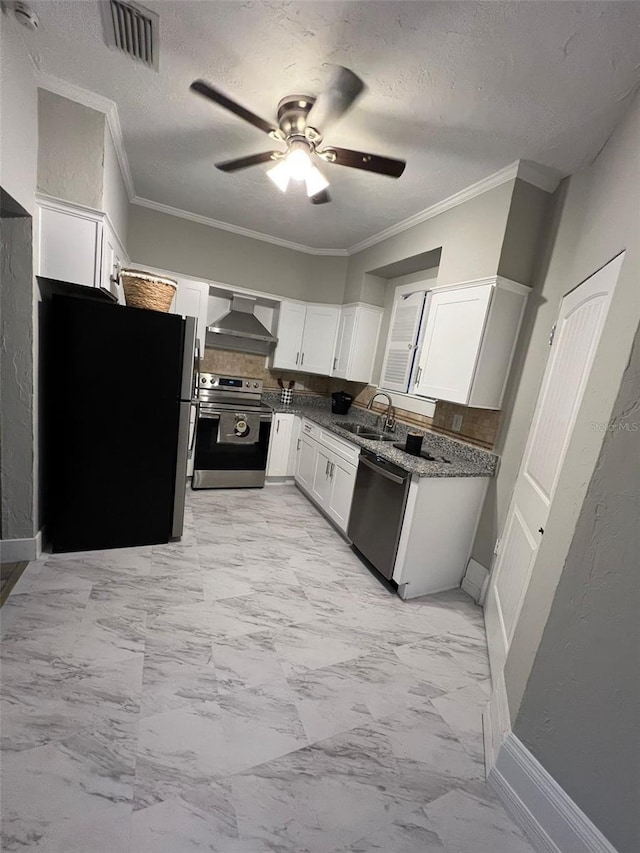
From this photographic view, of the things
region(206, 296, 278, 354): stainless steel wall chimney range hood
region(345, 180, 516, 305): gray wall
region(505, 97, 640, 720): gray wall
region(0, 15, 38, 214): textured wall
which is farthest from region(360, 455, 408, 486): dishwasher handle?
region(0, 15, 38, 214): textured wall

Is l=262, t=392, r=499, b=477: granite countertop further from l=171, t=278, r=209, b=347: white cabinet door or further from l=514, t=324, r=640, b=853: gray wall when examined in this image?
l=171, t=278, r=209, b=347: white cabinet door

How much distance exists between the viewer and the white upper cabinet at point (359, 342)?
12.9ft

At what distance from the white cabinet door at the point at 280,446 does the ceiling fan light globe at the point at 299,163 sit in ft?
8.01

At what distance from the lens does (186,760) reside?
1277 mm

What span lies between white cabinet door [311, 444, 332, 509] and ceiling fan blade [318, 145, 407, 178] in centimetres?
221

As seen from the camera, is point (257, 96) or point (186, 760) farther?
point (257, 96)

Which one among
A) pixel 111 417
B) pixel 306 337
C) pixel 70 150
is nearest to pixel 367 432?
pixel 306 337

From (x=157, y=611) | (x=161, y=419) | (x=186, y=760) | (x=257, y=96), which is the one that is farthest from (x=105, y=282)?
(x=186, y=760)

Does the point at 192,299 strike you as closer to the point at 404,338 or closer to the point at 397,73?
the point at 404,338

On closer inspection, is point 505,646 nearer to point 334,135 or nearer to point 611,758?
point 611,758

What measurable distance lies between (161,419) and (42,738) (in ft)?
5.57

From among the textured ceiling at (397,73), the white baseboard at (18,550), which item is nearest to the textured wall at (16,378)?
the white baseboard at (18,550)

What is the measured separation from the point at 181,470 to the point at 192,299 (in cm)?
200

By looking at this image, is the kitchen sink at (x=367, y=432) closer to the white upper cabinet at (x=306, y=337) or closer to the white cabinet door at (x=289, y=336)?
the white upper cabinet at (x=306, y=337)
